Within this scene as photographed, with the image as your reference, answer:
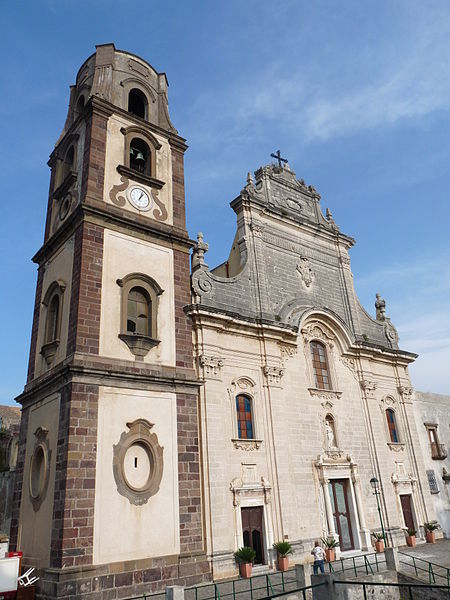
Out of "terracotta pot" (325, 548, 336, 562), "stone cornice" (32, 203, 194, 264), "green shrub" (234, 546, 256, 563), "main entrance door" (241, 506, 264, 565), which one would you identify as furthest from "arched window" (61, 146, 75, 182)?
"terracotta pot" (325, 548, 336, 562)

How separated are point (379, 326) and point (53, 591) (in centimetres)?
1997

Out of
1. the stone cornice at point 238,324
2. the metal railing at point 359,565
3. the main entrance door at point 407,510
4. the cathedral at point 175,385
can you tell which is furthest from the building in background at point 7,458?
the main entrance door at point 407,510

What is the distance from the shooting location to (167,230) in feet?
59.3

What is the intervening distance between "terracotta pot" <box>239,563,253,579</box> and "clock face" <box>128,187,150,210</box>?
12.7 metres

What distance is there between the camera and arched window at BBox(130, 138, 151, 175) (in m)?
19.2

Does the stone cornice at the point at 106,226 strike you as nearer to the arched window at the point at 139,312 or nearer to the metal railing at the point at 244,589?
the arched window at the point at 139,312

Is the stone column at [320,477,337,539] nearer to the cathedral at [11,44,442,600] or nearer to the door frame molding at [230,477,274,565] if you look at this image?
the cathedral at [11,44,442,600]

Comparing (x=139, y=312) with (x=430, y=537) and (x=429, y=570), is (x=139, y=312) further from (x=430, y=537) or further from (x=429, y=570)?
(x=430, y=537)

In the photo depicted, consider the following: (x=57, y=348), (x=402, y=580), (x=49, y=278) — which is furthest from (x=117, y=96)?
A: (x=402, y=580)

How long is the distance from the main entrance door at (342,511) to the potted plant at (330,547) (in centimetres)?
120

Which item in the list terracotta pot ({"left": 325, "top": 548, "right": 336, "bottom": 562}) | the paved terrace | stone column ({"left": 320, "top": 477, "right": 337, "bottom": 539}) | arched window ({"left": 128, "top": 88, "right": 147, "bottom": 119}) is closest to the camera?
the paved terrace

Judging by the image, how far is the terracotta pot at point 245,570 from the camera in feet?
50.4

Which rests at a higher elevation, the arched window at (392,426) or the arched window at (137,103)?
the arched window at (137,103)

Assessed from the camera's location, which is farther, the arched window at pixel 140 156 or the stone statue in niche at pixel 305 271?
the stone statue in niche at pixel 305 271
